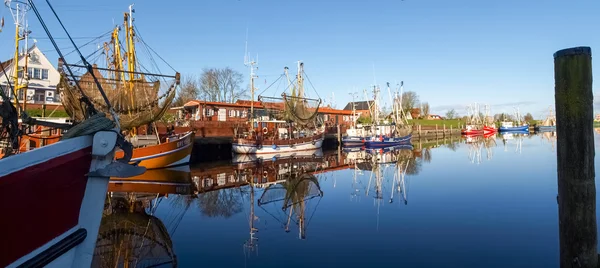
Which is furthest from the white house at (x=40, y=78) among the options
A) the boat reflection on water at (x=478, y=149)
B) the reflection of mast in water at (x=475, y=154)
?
the boat reflection on water at (x=478, y=149)

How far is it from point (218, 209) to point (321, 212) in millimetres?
3416

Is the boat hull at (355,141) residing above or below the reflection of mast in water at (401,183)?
above

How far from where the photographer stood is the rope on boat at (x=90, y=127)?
4.07m

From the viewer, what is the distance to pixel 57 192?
377 centimetres

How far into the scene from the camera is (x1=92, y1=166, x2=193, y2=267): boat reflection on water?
745 centimetres

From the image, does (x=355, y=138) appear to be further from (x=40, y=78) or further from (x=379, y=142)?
(x=40, y=78)

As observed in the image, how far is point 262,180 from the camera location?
63.3ft

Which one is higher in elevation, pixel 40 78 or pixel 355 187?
pixel 40 78

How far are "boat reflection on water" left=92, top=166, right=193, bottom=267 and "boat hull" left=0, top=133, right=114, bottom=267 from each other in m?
3.18

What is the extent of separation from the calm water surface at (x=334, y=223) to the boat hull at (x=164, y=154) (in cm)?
481

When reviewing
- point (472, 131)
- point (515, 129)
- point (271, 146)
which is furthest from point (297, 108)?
point (515, 129)

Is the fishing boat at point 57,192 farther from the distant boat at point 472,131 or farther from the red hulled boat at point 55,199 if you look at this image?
the distant boat at point 472,131

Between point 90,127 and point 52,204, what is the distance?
883mm

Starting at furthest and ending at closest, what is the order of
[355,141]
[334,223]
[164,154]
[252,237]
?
[355,141], [164,154], [334,223], [252,237]
